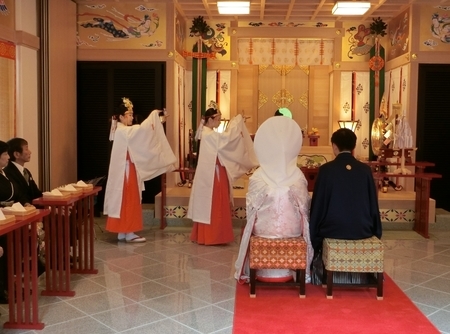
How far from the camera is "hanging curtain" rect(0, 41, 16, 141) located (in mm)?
5848

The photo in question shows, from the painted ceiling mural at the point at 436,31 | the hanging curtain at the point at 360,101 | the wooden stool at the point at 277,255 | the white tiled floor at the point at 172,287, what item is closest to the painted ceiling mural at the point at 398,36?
the painted ceiling mural at the point at 436,31

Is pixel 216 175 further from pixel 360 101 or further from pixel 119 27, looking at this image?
pixel 360 101

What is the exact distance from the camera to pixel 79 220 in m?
5.05

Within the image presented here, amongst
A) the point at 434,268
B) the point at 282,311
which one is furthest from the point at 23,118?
the point at 434,268

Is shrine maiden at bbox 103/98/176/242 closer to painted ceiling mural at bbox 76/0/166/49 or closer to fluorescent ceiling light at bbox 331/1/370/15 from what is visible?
painted ceiling mural at bbox 76/0/166/49

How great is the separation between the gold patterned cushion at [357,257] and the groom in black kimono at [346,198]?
0.12 m

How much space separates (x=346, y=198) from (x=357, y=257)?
472 millimetres

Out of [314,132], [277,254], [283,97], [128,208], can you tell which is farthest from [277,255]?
[283,97]

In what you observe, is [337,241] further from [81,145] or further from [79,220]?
[81,145]

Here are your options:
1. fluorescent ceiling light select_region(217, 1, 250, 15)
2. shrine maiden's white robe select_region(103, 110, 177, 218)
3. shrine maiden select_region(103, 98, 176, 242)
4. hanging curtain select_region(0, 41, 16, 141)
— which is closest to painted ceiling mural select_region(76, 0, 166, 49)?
fluorescent ceiling light select_region(217, 1, 250, 15)

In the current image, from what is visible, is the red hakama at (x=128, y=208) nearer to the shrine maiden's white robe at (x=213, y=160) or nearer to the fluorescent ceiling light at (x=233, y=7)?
the shrine maiden's white robe at (x=213, y=160)

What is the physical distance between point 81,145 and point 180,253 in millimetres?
3179

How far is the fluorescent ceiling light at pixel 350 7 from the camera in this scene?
25.7ft

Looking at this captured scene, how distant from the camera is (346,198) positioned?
4477mm
